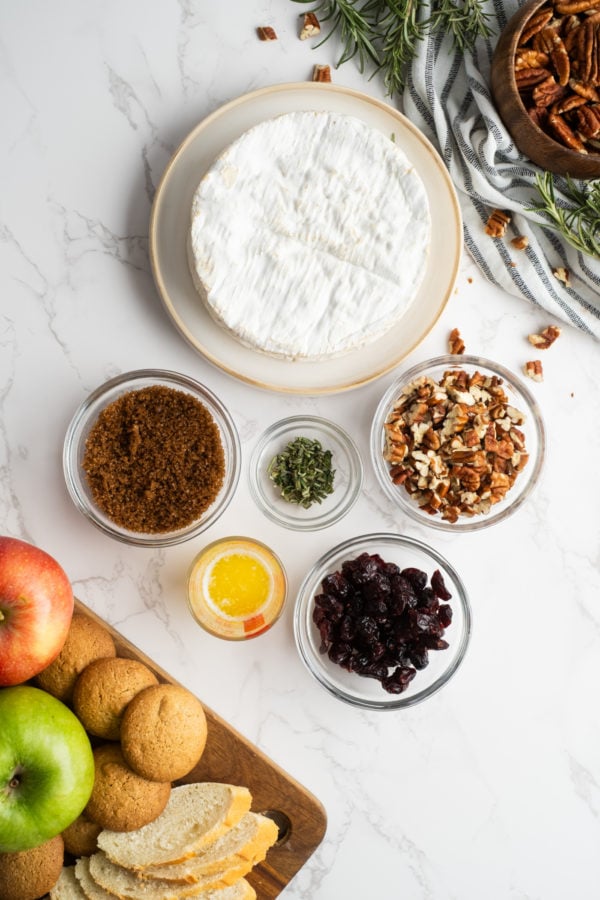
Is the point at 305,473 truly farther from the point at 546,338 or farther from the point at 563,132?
the point at 563,132

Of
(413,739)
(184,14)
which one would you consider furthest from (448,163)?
(413,739)

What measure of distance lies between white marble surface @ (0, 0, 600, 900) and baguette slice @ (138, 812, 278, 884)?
Answer: 283 mm

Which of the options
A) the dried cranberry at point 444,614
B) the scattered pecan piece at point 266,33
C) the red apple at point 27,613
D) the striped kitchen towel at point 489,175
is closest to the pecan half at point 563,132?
the striped kitchen towel at point 489,175

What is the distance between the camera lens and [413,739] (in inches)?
83.0

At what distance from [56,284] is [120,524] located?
69 centimetres

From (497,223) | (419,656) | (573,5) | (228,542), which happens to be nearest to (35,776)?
(228,542)

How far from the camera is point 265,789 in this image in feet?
6.29

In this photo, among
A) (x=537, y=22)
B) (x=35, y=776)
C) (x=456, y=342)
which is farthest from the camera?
(x=456, y=342)

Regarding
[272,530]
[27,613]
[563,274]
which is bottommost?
[27,613]

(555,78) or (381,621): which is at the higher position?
(555,78)

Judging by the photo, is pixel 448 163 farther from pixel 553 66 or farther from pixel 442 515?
pixel 442 515

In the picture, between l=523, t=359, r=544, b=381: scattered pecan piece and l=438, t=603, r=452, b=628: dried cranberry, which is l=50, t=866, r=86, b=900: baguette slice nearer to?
l=438, t=603, r=452, b=628: dried cranberry

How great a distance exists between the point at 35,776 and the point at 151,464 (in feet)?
2.48

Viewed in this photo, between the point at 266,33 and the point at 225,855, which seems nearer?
the point at 225,855
